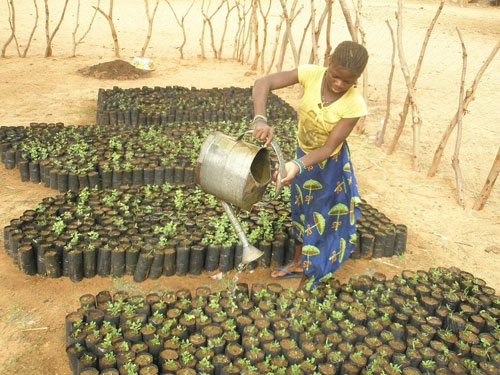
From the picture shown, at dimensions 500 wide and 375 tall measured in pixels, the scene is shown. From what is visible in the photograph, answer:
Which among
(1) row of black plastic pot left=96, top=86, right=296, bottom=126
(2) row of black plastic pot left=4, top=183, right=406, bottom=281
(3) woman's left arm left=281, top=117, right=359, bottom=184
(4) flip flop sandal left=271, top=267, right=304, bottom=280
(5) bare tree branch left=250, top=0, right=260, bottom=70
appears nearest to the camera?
(3) woman's left arm left=281, top=117, right=359, bottom=184

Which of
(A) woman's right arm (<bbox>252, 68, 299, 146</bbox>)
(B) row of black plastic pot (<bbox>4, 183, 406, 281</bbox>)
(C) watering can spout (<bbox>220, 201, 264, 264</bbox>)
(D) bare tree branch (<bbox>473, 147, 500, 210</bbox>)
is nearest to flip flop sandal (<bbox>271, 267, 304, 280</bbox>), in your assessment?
(B) row of black plastic pot (<bbox>4, 183, 406, 281</bbox>)

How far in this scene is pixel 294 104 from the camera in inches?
322

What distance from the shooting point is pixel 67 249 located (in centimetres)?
330

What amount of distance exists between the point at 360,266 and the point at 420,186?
191 centimetres

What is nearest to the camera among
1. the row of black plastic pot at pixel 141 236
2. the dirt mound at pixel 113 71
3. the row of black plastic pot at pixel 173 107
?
the row of black plastic pot at pixel 141 236

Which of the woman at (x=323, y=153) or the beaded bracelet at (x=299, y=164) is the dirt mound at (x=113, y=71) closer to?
the woman at (x=323, y=153)

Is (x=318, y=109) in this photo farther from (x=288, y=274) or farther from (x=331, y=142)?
(x=288, y=274)

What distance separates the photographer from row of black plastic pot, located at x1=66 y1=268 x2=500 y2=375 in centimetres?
255

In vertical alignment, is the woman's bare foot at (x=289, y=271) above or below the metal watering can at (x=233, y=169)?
below

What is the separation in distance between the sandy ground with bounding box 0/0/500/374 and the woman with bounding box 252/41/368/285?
0.50 meters

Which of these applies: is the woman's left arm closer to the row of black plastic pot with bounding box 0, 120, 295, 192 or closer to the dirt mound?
the row of black plastic pot with bounding box 0, 120, 295, 192

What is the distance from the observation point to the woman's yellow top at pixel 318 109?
2656 mm

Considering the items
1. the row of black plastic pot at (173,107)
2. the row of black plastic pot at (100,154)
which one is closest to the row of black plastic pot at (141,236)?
the row of black plastic pot at (100,154)

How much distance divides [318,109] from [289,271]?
1.22m
